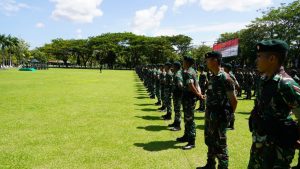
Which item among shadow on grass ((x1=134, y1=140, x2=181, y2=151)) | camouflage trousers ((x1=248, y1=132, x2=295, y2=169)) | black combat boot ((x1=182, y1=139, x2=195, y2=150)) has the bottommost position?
shadow on grass ((x1=134, y1=140, x2=181, y2=151))

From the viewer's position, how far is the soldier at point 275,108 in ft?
10.3

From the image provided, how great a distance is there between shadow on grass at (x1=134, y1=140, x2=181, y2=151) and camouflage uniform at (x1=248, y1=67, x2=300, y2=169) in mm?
4407

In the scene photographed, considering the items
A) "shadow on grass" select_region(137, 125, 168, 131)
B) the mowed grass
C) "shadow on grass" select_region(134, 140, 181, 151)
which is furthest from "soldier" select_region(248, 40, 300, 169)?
"shadow on grass" select_region(137, 125, 168, 131)

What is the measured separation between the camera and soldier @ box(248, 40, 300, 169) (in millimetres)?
3154

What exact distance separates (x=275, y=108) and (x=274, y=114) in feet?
0.20

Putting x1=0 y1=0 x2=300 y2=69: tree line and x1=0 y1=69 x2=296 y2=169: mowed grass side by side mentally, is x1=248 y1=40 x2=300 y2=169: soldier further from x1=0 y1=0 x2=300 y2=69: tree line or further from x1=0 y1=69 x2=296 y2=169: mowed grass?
x1=0 y1=0 x2=300 y2=69: tree line

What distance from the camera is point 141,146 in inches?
309

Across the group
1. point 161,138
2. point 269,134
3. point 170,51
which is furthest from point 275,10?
point 269,134

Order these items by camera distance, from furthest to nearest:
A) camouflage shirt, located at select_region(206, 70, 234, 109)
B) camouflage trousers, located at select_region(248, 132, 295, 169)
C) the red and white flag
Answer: the red and white flag → camouflage shirt, located at select_region(206, 70, 234, 109) → camouflage trousers, located at select_region(248, 132, 295, 169)

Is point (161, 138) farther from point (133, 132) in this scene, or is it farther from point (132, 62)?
point (132, 62)

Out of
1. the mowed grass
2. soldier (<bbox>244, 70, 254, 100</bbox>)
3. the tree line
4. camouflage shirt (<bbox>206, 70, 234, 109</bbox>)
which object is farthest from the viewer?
the tree line

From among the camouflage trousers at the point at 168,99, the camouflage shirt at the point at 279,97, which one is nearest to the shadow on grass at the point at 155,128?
the camouflage trousers at the point at 168,99

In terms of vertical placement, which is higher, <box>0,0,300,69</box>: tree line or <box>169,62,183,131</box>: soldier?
<box>0,0,300,69</box>: tree line

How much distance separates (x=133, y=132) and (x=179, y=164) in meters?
3.08
